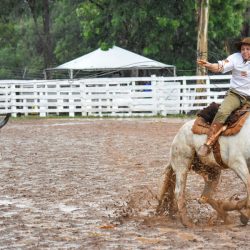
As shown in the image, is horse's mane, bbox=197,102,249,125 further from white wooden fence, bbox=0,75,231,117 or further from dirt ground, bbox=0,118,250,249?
white wooden fence, bbox=0,75,231,117

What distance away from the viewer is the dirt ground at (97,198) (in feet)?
24.6

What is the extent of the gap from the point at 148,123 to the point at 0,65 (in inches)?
1661

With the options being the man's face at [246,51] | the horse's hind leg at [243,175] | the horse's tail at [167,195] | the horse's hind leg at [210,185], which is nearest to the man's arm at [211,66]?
the man's face at [246,51]

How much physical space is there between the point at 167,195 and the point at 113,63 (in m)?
27.6

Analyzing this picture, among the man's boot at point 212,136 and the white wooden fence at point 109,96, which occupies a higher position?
the man's boot at point 212,136

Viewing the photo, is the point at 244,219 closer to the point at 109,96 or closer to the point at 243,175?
the point at 243,175

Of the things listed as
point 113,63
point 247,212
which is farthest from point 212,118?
point 113,63

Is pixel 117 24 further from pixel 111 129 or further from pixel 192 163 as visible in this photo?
pixel 192 163

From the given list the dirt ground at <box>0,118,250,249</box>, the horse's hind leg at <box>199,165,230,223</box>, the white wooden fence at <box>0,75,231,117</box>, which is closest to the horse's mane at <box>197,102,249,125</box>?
the horse's hind leg at <box>199,165,230,223</box>

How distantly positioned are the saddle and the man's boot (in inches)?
2.0

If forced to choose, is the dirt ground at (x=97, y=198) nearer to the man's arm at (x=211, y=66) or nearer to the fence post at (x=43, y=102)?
the man's arm at (x=211, y=66)

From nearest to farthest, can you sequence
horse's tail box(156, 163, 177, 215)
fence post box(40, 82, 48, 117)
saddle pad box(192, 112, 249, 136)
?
saddle pad box(192, 112, 249, 136) < horse's tail box(156, 163, 177, 215) < fence post box(40, 82, 48, 117)

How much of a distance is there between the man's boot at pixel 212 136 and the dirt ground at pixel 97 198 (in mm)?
791

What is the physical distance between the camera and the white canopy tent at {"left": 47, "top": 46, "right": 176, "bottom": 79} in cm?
3572
